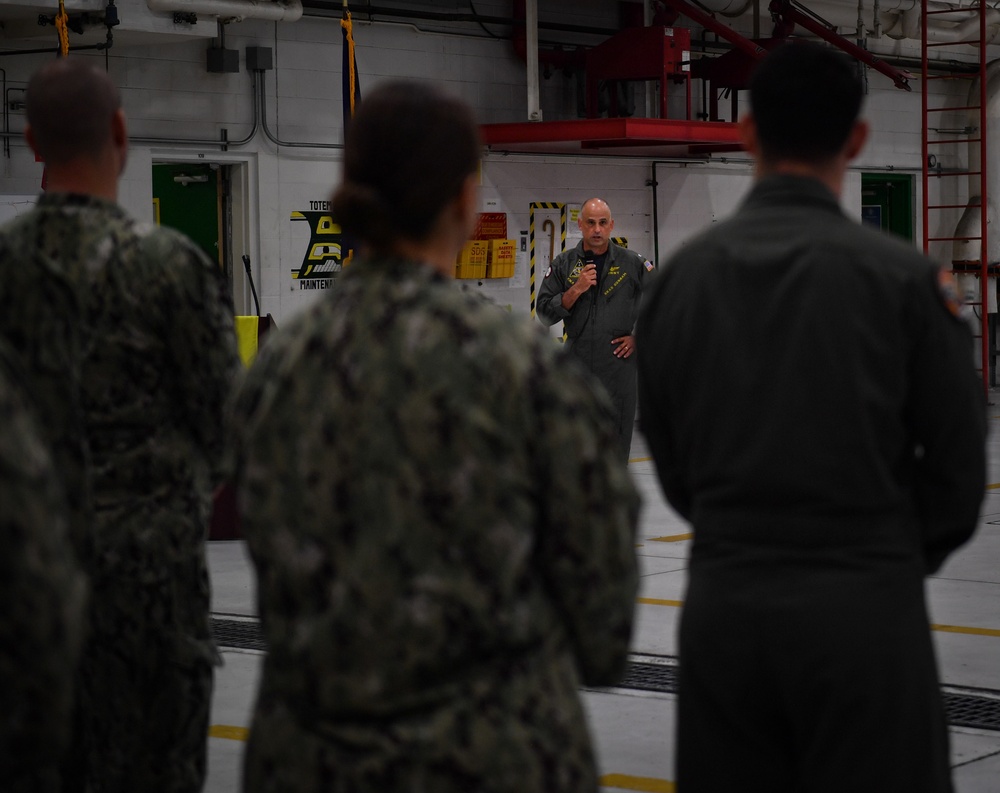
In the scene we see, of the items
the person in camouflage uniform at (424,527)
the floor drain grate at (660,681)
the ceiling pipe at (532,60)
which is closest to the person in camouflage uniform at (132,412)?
the person in camouflage uniform at (424,527)

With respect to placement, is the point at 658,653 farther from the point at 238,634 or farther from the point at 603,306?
the point at 603,306

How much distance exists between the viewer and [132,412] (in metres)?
3.19

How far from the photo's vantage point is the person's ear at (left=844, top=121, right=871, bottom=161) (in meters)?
2.64

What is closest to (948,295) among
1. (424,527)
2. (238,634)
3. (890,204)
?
(424,527)

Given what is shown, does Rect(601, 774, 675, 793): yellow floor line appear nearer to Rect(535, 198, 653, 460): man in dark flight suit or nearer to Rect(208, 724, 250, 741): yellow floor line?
Rect(208, 724, 250, 741): yellow floor line

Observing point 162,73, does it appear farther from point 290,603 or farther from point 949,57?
point 290,603

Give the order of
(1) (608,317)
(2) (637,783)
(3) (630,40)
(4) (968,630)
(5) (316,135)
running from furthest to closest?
(3) (630,40) → (5) (316,135) → (1) (608,317) → (4) (968,630) → (2) (637,783)

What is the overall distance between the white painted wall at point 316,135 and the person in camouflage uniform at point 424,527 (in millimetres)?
10838

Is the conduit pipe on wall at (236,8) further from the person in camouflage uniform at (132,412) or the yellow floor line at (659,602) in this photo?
the person in camouflage uniform at (132,412)

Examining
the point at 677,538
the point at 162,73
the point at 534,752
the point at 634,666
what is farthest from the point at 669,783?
the point at 162,73

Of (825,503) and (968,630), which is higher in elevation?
(825,503)

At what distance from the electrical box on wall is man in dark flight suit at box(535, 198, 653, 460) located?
16.8 feet

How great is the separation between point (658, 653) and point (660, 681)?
17.3 inches

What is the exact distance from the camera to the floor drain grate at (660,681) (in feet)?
17.0
